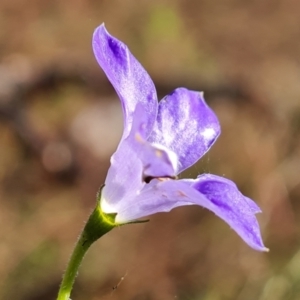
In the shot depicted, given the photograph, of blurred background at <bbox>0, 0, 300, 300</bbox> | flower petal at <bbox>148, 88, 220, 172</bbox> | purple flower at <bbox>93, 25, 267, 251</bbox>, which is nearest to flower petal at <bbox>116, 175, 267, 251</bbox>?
purple flower at <bbox>93, 25, 267, 251</bbox>

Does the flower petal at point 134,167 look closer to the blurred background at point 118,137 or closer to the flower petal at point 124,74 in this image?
the flower petal at point 124,74

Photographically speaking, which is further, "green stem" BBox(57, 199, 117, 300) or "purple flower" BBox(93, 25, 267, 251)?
"green stem" BBox(57, 199, 117, 300)

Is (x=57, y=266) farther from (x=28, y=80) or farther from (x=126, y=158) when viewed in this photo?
(x=126, y=158)

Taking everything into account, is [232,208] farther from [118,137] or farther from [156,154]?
[118,137]

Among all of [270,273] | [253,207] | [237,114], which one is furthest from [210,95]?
[253,207]

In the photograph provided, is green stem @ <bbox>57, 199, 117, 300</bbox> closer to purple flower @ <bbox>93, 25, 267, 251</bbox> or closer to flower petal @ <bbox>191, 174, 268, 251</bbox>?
purple flower @ <bbox>93, 25, 267, 251</bbox>

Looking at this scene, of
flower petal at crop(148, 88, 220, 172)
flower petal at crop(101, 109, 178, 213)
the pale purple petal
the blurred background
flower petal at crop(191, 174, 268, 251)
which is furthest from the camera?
the blurred background

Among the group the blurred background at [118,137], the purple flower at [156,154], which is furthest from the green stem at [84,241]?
the blurred background at [118,137]

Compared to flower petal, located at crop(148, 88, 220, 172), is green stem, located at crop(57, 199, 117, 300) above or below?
below
